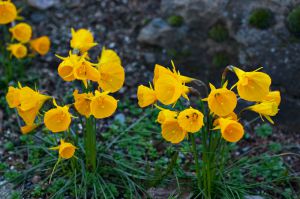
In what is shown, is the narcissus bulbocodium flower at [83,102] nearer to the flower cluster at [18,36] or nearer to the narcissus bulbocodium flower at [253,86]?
the narcissus bulbocodium flower at [253,86]

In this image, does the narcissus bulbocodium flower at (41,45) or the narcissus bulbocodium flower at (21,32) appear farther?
the narcissus bulbocodium flower at (41,45)

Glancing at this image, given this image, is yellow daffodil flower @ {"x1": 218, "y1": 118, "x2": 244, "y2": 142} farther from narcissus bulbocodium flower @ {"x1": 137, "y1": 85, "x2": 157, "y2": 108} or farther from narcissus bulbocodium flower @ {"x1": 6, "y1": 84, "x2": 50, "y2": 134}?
narcissus bulbocodium flower @ {"x1": 6, "y1": 84, "x2": 50, "y2": 134}

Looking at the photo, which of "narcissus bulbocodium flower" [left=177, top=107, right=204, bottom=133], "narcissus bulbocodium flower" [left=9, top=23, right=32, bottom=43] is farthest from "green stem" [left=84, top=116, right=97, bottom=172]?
"narcissus bulbocodium flower" [left=9, top=23, right=32, bottom=43]

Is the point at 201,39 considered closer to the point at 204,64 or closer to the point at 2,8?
the point at 204,64

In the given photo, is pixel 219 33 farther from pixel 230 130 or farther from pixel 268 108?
pixel 230 130

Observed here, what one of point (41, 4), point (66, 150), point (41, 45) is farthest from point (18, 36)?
point (66, 150)

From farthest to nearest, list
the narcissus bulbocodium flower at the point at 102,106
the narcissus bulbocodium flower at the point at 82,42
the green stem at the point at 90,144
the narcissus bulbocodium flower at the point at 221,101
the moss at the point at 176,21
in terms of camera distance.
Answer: the moss at the point at 176,21, the green stem at the point at 90,144, the narcissus bulbocodium flower at the point at 82,42, the narcissus bulbocodium flower at the point at 102,106, the narcissus bulbocodium flower at the point at 221,101

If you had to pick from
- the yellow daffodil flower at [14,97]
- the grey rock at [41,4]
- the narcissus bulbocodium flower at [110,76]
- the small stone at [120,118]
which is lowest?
the small stone at [120,118]

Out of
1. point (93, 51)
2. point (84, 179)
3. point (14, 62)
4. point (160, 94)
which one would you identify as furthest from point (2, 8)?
point (160, 94)

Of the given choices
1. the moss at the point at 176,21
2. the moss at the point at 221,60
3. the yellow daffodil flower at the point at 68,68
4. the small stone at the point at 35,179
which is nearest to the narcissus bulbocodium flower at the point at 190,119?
the yellow daffodil flower at the point at 68,68
